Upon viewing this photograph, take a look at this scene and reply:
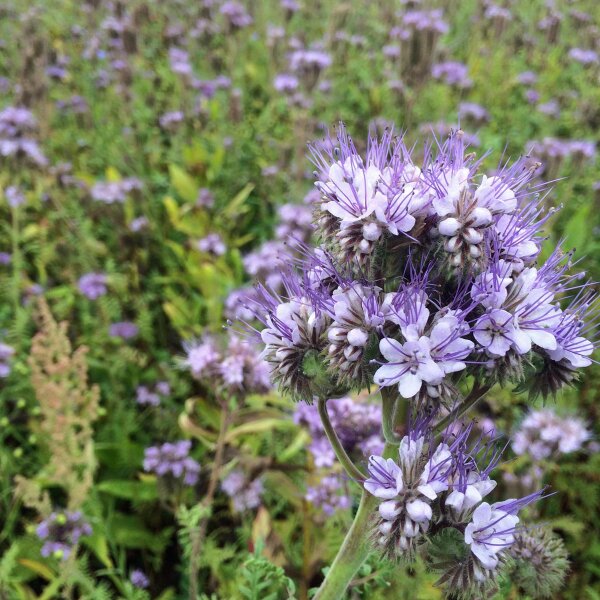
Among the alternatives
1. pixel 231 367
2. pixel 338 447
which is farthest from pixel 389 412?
pixel 231 367

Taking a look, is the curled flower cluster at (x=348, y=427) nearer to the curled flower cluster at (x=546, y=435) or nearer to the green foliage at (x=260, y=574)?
the green foliage at (x=260, y=574)

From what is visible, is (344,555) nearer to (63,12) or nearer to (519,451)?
(519,451)

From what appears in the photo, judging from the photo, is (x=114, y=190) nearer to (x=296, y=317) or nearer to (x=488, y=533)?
(x=296, y=317)

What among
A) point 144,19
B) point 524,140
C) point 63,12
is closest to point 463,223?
point 524,140

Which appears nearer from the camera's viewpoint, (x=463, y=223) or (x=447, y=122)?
(x=463, y=223)

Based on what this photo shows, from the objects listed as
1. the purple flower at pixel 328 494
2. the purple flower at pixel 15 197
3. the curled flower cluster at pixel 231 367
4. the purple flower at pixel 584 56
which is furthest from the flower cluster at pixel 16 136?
the purple flower at pixel 584 56
